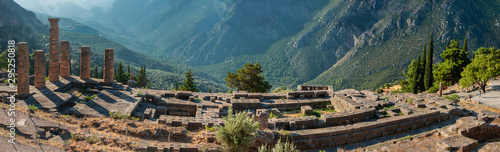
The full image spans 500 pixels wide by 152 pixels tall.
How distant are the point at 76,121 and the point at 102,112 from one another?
2531mm

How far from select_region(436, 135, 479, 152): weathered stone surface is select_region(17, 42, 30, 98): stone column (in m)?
24.2

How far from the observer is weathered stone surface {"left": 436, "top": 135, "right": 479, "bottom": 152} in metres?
18.6

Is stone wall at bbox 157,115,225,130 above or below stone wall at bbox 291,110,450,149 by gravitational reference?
above

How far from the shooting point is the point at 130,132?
1791 centimetres

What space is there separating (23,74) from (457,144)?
2555 centimetres

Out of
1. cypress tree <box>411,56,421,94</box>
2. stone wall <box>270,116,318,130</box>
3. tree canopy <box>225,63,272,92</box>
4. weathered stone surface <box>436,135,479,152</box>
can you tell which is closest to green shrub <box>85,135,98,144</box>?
stone wall <box>270,116,318,130</box>

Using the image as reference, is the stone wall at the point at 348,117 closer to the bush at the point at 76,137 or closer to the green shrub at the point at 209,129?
the green shrub at the point at 209,129

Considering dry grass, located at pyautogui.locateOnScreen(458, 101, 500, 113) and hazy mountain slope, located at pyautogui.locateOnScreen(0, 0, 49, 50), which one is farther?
hazy mountain slope, located at pyautogui.locateOnScreen(0, 0, 49, 50)

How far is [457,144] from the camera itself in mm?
18938

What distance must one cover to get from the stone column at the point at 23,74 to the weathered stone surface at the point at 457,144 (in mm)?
24153

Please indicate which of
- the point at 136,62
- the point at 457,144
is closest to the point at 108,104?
the point at 457,144

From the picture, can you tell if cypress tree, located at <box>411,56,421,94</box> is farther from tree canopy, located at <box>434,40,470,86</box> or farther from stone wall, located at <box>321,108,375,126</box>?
stone wall, located at <box>321,108,375,126</box>

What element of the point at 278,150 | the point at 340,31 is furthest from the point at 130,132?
the point at 340,31

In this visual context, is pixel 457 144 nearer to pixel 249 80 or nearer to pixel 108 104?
pixel 108 104
